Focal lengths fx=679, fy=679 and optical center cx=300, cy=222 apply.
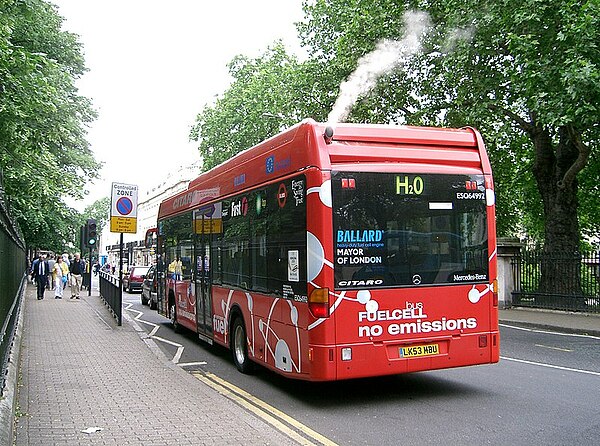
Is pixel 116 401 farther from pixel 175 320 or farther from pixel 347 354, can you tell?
pixel 175 320

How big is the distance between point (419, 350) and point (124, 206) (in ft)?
37.7

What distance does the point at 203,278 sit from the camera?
479 inches

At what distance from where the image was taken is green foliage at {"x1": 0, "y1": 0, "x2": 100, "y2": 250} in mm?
16531

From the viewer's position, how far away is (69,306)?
883 inches

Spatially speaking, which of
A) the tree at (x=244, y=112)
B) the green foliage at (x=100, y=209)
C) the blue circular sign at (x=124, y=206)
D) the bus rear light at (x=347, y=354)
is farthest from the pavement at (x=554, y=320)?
the green foliage at (x=100, y=209)

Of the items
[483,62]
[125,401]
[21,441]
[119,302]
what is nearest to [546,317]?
[483,62]

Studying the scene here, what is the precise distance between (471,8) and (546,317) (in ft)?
29.7

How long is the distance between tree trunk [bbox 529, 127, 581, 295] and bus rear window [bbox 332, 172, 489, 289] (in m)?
14.0

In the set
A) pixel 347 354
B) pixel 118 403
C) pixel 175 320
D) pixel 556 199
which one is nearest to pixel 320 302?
pixel 347 354

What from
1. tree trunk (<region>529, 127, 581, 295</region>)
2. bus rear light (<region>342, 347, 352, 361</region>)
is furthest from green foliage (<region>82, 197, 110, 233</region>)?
bus rear light (<region>342, 347, 352, 361</region>)

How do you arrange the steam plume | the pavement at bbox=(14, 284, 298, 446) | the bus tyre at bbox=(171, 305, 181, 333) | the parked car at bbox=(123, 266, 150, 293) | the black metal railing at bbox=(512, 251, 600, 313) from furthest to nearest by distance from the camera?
the parked car at bbox=(123, 266, 150, 293) < the steam plume < the black metal railing at bbox=(512, 251, 600, 313) < the bus tyre at bbox=(171, 305, 181, 333) < the pavement at bbox=(14, 284, 298, 446)

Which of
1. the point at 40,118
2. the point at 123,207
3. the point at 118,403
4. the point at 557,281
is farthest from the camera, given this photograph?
the point at 557,281

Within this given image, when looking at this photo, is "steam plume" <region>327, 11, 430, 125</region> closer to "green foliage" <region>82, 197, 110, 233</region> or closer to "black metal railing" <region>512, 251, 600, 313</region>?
"black metal railing" <region>512, 251, 600, 313</region>

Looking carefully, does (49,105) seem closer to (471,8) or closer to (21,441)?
(471,8)
